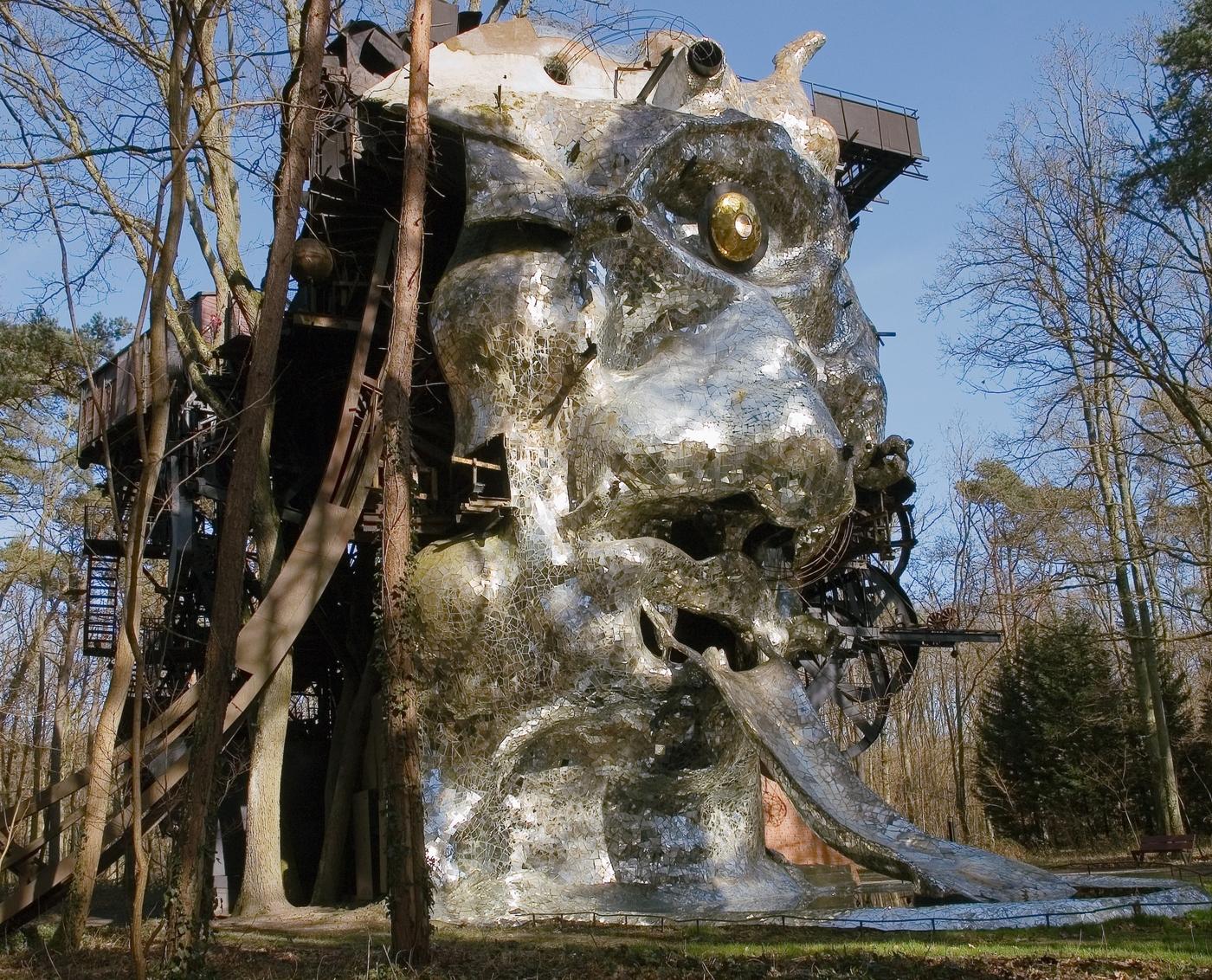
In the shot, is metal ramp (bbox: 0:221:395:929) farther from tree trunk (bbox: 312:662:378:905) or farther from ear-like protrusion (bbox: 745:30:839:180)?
ear-like protrusion (bbox: 745:30:839:180)

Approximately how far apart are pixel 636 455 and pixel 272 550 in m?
5.07

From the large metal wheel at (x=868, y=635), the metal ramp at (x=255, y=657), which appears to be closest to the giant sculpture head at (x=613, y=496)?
the metal ramp at (x=255, y=657)

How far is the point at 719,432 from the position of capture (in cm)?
1459

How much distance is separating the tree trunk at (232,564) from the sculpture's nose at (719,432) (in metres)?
4.68

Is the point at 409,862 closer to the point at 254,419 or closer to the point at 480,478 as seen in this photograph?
the point at 254,419

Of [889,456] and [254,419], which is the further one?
[889,456]

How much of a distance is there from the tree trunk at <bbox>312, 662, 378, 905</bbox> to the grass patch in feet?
15.9

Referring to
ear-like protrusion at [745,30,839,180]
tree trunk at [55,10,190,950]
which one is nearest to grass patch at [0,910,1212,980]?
tree trunk at [55,10,190,950]

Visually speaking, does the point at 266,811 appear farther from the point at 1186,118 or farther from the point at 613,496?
the point at 1186,118

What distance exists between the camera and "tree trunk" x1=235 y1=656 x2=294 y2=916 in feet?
48.6

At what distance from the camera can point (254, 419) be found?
10.3 meters

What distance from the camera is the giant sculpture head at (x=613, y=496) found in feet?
45.1

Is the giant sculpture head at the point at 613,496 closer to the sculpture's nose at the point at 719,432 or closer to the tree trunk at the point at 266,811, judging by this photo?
the sculpture's nose at the point at 719,432

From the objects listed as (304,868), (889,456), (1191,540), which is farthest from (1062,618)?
(304,868)
